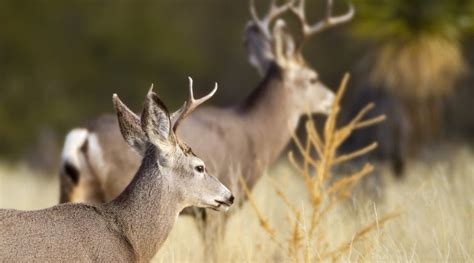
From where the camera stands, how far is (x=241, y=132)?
9391 millimetres

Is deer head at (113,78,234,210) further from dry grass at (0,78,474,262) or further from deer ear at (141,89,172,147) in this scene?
dry grass at (0,78,474,262)

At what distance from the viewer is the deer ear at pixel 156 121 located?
6.12 metres

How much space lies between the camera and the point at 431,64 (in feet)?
46.2

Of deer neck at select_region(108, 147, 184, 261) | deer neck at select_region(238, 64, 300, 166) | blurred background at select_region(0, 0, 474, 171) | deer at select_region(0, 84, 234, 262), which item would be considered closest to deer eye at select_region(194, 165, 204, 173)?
deer at select_region(0, 84, 234, 262)

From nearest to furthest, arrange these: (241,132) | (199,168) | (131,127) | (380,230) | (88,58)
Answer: (131,127) < (199,168) < (380,230) < (241,132) < (88,58)

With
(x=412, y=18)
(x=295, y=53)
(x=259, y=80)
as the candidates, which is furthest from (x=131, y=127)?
(x=259, y=80)

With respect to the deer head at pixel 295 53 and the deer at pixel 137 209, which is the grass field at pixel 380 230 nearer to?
the deer at pixel 137 209

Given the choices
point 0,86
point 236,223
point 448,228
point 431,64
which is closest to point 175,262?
point 236,223

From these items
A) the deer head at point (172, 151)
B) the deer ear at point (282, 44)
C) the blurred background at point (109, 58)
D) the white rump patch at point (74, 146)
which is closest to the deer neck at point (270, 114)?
the deer ear at point (282, 44)

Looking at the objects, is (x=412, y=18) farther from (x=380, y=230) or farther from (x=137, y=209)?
(x=137, y=209)

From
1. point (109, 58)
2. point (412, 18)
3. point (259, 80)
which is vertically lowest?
point (109, 58)

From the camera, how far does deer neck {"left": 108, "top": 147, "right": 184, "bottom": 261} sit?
6199mm

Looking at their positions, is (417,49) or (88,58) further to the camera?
(88,58)

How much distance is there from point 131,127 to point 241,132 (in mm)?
3122
